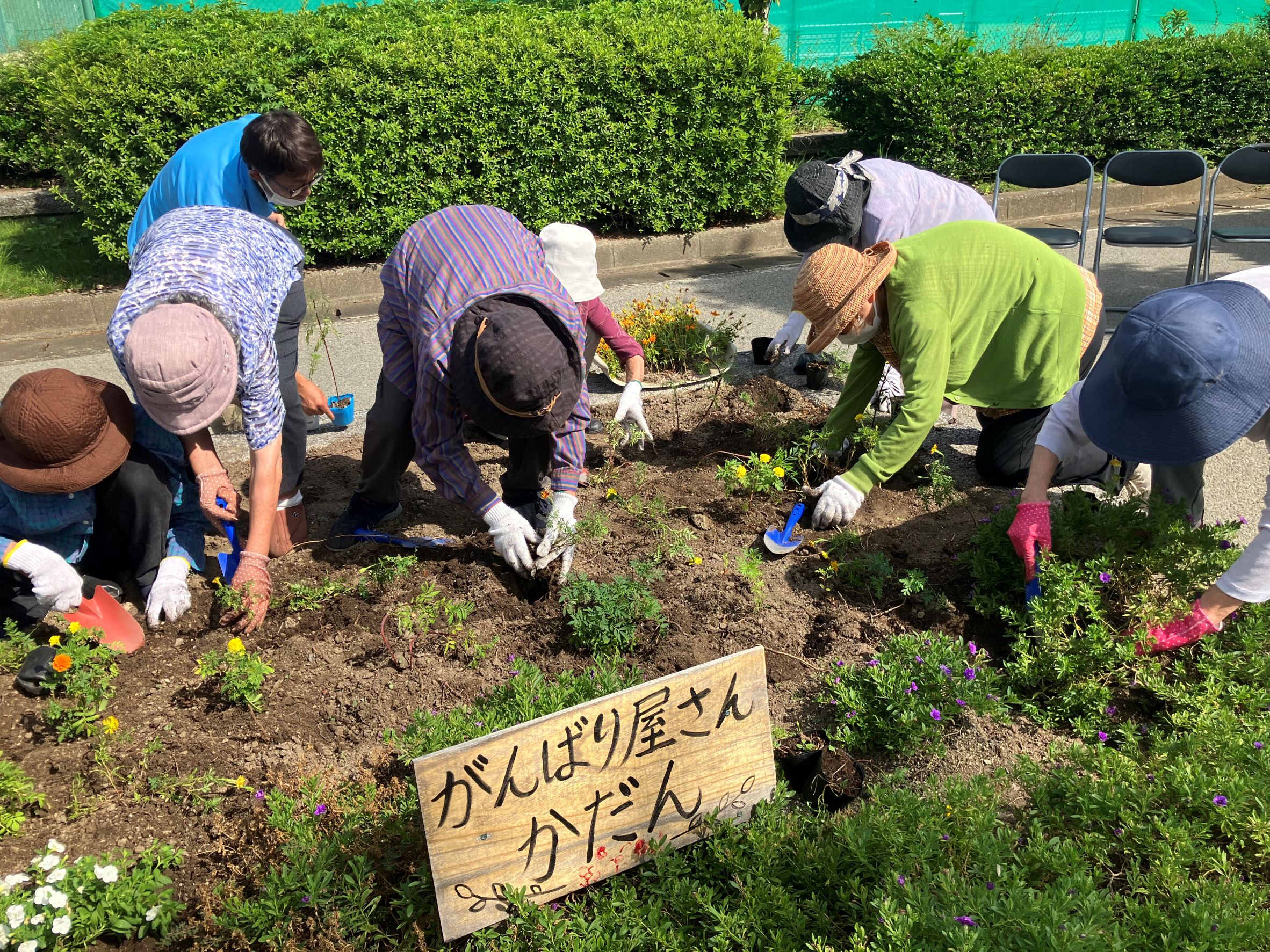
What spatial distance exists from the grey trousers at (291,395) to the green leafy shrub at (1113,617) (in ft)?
8.60

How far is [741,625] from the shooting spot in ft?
10.1

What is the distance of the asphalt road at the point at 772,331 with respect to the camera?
171 inches

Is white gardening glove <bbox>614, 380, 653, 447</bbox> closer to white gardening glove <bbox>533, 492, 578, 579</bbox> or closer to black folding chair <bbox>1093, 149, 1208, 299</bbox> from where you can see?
white gardening glove <bbox>533, 492, 578, 579</bbox>

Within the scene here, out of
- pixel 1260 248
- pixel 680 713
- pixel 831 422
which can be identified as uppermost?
pixel 680 713

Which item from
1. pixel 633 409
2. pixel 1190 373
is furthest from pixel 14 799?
pixel 1190 373

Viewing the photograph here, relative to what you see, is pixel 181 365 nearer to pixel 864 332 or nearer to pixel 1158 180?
pixel 864 332

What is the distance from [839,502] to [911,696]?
2.85 ft

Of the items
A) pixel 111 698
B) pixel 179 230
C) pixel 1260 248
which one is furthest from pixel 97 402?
pixel 1260 248

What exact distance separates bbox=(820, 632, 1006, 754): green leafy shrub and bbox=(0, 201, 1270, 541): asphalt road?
173cm

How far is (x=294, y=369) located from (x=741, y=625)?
6.98 feet

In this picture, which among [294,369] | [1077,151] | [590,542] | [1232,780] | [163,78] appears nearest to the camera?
[1232,780]

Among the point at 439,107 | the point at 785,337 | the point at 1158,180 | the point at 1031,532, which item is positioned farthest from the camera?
the point at 439,107

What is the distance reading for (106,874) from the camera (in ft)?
6.72

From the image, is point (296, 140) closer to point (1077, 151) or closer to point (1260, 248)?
point (1260, 248)
